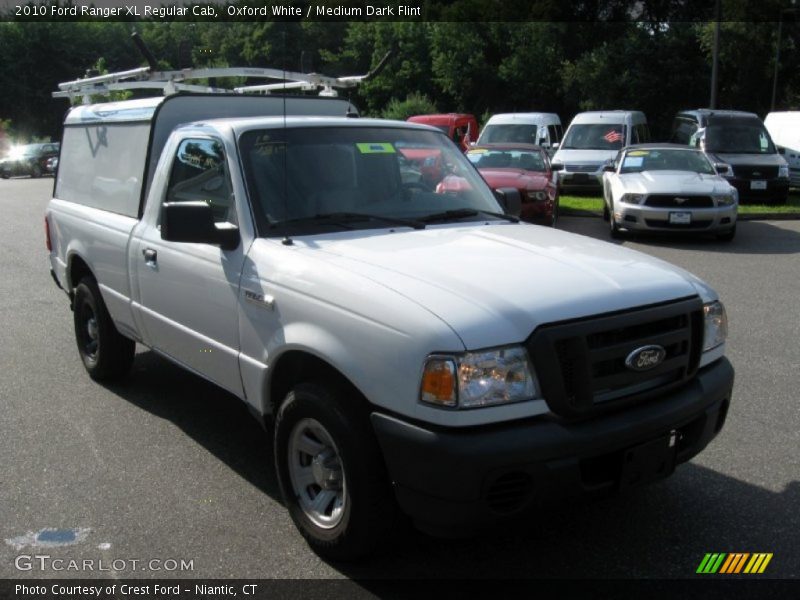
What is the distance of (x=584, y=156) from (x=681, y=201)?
267 inches

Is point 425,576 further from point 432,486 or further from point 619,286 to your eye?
point 619,286

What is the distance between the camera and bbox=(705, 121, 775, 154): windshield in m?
17.7

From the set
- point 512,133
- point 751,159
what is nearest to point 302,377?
point 751,159

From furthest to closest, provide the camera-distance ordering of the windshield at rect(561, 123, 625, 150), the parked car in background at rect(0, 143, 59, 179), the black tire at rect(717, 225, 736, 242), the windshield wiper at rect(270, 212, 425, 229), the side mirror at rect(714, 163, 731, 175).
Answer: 1. the parked car in background at rect(0, 143, 59, 179)
2. the windshield at rect(561, 123, 625, 150)
3. the side mirror at rect(714, 163, 731, 175)
4. the black tire at rect(717, 225, 736, 242)
5. the windshield wiper at rect(270, 212, 425, 229)

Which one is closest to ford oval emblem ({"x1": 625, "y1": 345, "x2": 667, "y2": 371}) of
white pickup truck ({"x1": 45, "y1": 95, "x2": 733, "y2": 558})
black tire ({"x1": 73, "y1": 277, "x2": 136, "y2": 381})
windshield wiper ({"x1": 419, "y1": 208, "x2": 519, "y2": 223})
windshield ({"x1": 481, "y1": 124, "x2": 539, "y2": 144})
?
white pickup truck ({"x1": 45, "y1": 95, "x2": 733, "y2": 558})

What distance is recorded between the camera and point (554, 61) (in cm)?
3969

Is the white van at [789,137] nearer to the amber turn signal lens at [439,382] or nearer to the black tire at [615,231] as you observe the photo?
the black tire at [615,231]

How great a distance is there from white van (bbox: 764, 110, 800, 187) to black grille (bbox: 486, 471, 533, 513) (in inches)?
774

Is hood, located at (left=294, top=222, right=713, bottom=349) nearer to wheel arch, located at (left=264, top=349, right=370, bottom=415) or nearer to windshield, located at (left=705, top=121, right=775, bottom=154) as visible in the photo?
wheel arch, located at (left=264, top=349, right=370, bottom=415)

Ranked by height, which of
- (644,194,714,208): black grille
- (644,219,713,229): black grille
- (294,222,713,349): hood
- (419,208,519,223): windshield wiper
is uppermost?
(419,208,519,223): windshield wiper

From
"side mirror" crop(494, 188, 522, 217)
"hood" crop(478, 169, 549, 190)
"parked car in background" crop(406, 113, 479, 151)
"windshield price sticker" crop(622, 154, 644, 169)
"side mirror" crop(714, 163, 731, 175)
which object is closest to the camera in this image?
"side mirror" crop(494, 188, 522, 217)

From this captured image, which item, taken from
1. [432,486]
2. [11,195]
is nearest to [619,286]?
[432,486]

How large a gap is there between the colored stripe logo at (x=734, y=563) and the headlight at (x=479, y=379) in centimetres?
122

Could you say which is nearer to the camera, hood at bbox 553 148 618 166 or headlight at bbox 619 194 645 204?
headlight at bbox 619 194 645 204
